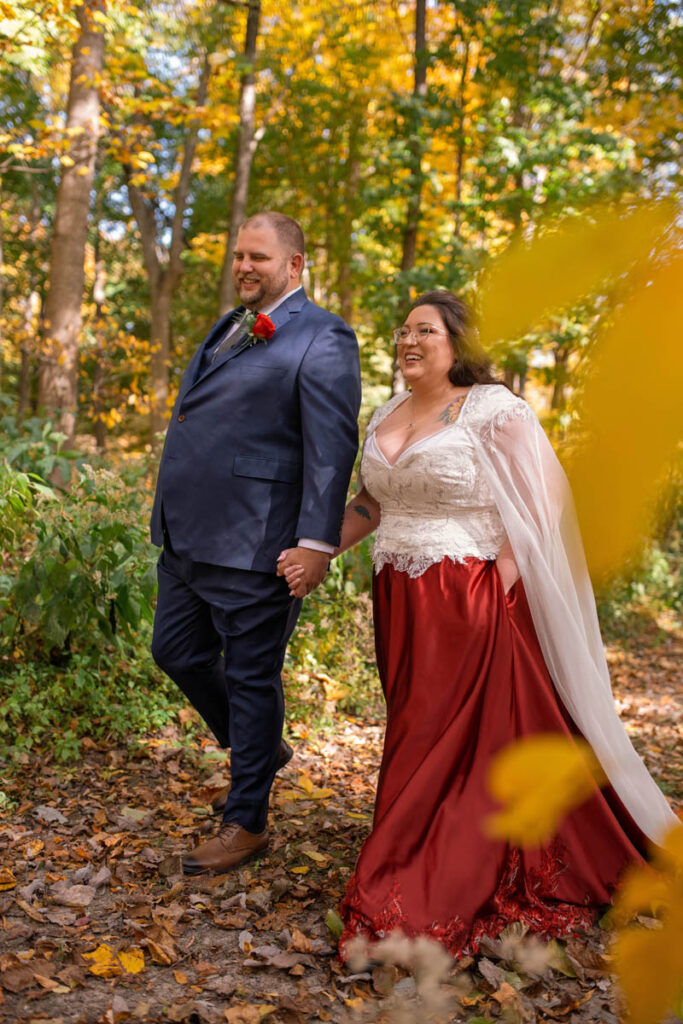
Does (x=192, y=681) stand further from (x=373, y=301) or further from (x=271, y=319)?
(x=373, y=301)

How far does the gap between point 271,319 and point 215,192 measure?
1464 cm

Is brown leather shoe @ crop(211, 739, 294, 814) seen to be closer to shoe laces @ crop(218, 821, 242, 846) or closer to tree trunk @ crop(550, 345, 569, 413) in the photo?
shoe laces @ crop(218, 821, 242, 846)

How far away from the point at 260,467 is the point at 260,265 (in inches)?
26.3

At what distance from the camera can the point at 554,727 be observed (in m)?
2.70

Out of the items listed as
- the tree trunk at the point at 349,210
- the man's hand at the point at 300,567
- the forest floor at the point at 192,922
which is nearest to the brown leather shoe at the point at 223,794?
the forest floor at the point at 192,922

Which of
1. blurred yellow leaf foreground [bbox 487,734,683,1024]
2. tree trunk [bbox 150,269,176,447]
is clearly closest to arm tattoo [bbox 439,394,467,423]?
blurred yellow leaf foreground [bbox 487,734,683,1024]

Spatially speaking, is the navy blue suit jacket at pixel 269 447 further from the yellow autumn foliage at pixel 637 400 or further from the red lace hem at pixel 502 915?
the yellow autumn foliage at pixel 637 400

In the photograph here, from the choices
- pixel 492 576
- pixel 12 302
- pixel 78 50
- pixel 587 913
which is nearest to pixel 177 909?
pixel 587 913

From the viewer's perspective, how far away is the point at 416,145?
883 cm

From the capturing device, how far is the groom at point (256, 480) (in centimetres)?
279

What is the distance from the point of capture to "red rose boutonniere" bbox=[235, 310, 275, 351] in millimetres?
2812

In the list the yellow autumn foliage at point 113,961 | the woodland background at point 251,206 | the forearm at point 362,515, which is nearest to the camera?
the woodland background at point 251,206

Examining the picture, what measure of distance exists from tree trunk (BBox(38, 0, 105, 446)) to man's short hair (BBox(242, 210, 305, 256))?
432 centimetres

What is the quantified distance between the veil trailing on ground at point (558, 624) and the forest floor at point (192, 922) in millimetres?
478
